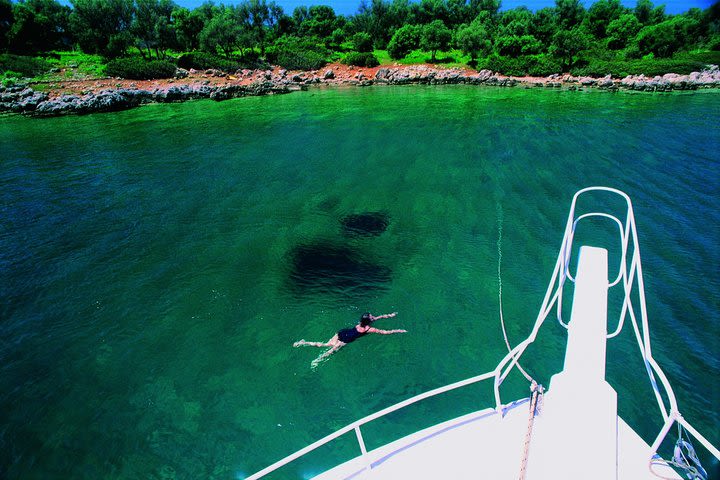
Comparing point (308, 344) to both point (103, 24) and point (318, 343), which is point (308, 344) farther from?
point (103, 24)

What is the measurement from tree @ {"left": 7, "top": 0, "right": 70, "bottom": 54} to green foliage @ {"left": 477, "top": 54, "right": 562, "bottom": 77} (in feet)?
255

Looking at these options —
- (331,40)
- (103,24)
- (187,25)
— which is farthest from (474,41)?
(103,24)

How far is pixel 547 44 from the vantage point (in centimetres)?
7362

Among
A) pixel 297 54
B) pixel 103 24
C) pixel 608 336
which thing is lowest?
pixel 608 336

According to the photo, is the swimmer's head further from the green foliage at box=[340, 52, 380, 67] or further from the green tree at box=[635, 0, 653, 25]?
the green tree at box=[635, 0, 653, 25]

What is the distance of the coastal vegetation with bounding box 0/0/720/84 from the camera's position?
5862 cm

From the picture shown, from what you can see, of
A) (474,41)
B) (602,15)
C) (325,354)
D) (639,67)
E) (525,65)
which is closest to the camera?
(325,354)

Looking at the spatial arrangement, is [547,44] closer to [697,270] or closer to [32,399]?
[697,270]

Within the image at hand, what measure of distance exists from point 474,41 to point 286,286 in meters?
74.2

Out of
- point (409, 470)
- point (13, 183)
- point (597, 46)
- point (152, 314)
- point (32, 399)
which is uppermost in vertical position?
point (597, 46)

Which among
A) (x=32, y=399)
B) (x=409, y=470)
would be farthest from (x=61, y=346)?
(x=409, y=470)

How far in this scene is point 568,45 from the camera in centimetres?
6222

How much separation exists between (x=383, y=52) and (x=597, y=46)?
42943 millimetres

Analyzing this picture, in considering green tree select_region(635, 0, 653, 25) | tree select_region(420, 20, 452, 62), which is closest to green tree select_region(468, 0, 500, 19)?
tree select_region(420, 20, 452, 62)
